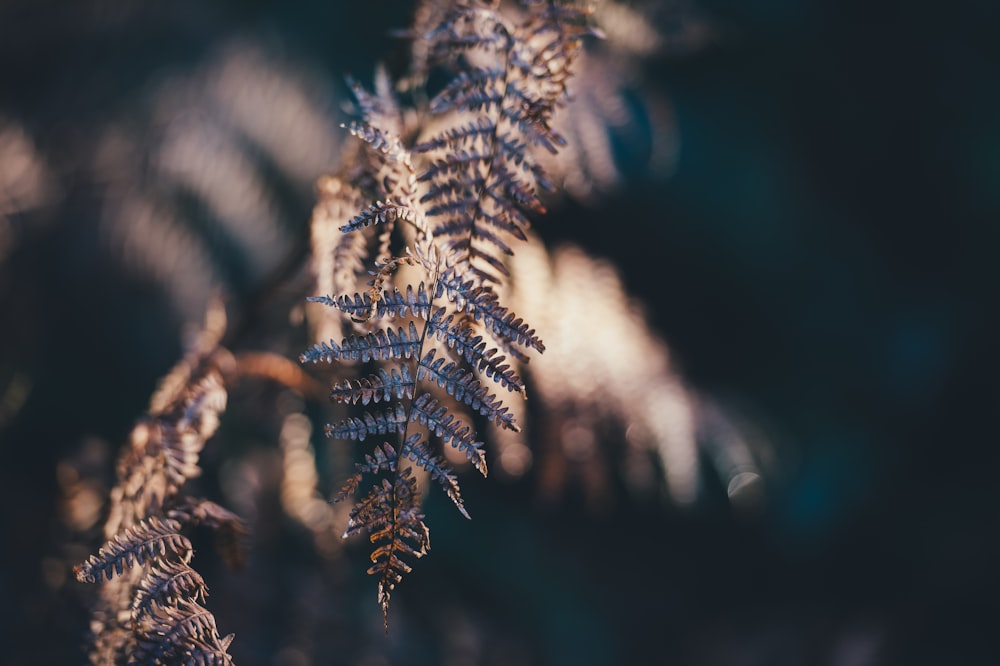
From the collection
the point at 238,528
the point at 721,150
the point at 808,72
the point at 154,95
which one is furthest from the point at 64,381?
the point at 808,72

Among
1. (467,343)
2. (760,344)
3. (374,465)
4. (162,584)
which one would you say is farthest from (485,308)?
(760,344)

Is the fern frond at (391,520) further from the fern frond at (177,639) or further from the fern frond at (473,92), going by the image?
the fern frond at (473,92)

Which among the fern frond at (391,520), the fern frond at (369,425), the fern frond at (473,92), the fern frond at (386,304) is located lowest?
the fern frond at (391,520)

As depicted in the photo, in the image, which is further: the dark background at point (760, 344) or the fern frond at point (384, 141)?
the dark background at point (760, 344)

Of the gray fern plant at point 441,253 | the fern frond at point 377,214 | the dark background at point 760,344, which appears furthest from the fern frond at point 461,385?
A: the dark background at point 760,344

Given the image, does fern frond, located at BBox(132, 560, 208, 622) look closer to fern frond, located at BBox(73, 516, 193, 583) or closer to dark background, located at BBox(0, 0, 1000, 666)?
fern frond, located at BBox(73, 516, 193, 583)

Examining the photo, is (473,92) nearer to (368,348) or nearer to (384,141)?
(384,141)

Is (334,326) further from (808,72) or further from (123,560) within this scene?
(808,72)
